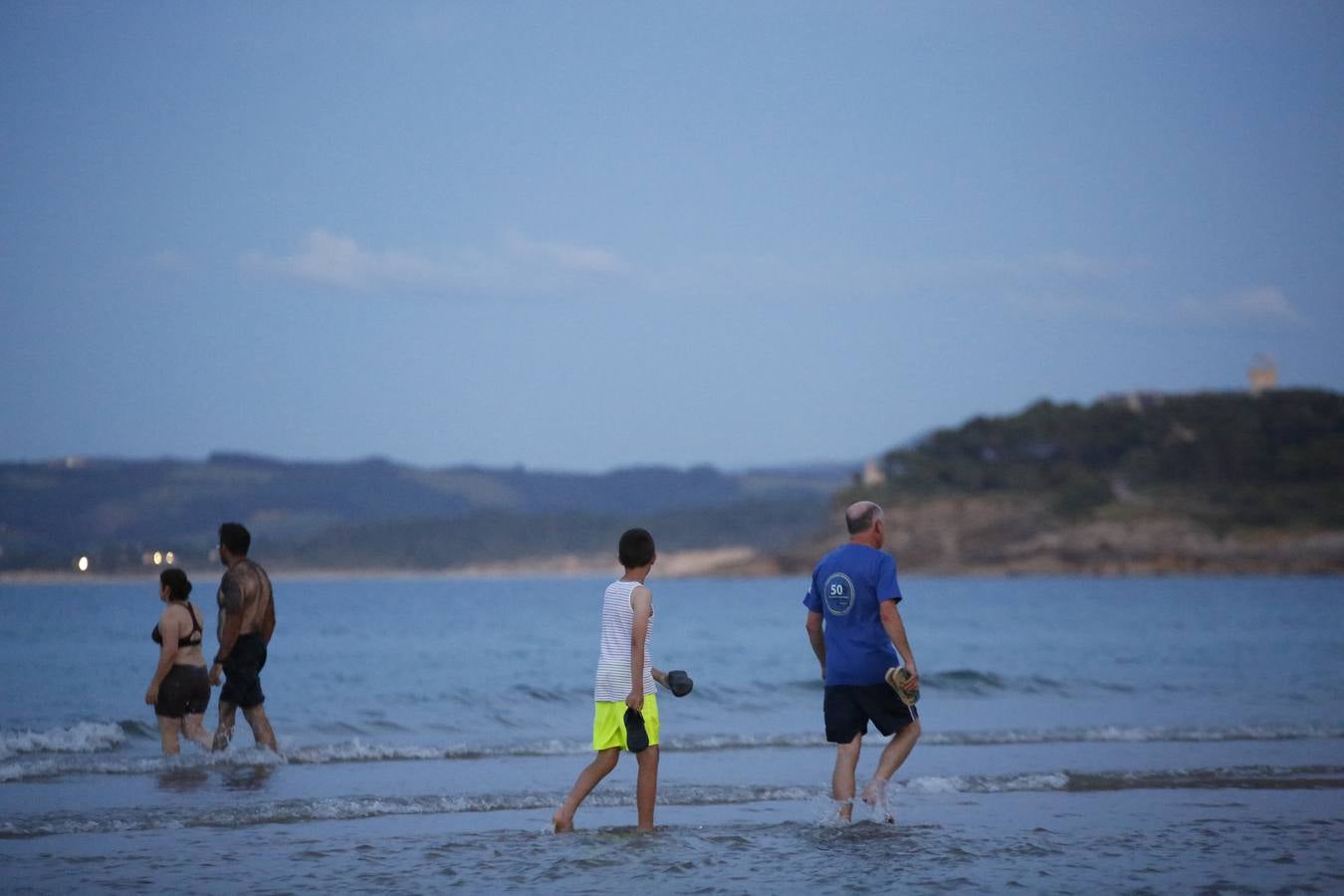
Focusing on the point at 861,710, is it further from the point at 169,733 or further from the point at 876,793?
the point at 169,733

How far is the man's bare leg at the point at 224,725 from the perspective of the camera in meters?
11.9

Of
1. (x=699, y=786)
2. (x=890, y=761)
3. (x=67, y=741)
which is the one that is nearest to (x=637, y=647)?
(x=890, y=761)

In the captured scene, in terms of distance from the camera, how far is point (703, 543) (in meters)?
181

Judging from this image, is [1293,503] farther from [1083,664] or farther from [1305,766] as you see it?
[1305,766]

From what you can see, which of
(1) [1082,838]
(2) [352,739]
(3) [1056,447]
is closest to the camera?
(1) [1082,838]

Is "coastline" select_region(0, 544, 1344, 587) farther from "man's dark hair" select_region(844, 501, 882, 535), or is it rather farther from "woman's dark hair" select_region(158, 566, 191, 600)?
"man's dark hair" select_region(844, 501, 882, 535)

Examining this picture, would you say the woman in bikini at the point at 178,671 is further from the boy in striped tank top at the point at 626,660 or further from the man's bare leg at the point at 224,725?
the boy in striped tank top at the point at 626,660

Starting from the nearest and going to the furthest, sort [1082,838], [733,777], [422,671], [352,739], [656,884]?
1. [656,884]
2. [1082,838]
3. [733,777]
4. [352,739]
5. [422,671]

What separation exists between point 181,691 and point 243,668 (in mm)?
816

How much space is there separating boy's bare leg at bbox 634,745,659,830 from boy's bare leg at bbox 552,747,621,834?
0.54 ft

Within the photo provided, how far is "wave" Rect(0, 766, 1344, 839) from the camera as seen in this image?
969 cm

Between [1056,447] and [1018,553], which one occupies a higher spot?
[1056,447]

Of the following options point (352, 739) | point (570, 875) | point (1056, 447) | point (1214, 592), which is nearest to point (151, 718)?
point (352, 739)

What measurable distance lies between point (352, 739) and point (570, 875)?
9.33 meters
